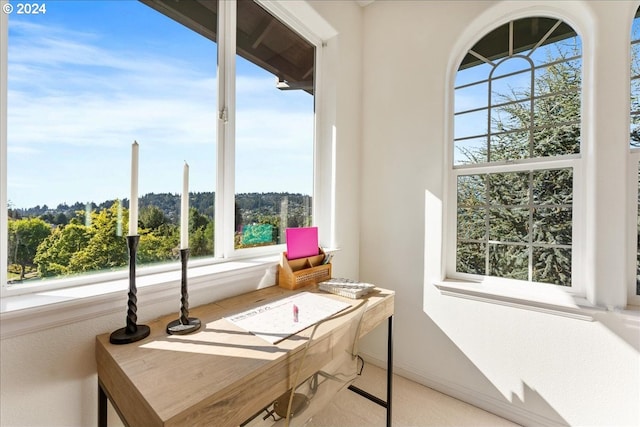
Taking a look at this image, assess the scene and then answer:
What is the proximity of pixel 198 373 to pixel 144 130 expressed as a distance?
104 cm

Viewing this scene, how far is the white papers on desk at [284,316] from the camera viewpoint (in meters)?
0.99

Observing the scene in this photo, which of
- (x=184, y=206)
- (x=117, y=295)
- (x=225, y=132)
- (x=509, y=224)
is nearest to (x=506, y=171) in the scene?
(x=509, y=224)

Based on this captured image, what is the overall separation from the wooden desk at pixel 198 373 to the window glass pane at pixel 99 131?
388mm

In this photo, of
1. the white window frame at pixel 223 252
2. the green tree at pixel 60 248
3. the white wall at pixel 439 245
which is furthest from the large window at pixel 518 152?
the green tree at pixel 60 248

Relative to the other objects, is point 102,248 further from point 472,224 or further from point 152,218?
point 472,224

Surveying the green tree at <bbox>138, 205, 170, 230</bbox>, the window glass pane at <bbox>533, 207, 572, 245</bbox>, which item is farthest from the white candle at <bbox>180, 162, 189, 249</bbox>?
the window glass pane at <bbox>533, 207, 572, 245</bbox>

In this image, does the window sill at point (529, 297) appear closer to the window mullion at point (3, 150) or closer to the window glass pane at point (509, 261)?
the window glass pane at point (509, 261)

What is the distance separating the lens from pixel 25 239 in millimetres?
943

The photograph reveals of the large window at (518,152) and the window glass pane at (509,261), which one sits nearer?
the large window at (518,152)

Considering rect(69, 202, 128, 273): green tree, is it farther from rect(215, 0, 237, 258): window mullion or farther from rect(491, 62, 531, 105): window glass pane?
rect(491, 62, 531, 105): window glass pane

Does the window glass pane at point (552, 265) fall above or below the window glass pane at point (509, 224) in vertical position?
below

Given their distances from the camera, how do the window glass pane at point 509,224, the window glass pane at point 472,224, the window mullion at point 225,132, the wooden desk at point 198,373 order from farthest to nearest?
the window glass pane at point 472,224 < the window glass pane at point 509,224 < the window mullion at point 225,132 < the wooden desk at point 198,373

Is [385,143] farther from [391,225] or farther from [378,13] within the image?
[378,13]

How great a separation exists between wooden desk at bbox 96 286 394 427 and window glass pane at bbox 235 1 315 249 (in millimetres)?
758
